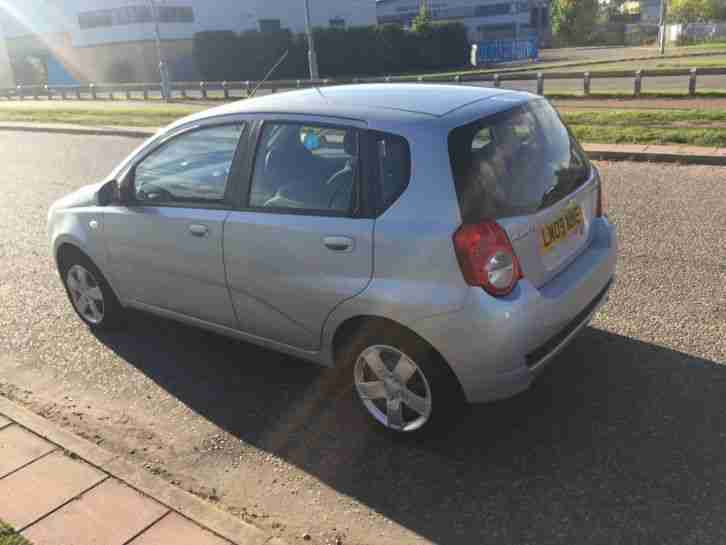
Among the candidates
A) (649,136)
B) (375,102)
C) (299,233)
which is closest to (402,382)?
(299,233)

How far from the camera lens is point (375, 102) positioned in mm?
3402

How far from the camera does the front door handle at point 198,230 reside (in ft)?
12.3

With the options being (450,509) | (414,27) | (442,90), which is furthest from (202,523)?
(414,27)

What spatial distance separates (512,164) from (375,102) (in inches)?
31.1

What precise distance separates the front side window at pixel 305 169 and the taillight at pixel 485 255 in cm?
61

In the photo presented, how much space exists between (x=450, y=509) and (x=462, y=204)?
1360 mm

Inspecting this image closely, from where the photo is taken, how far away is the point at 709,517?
2689mm

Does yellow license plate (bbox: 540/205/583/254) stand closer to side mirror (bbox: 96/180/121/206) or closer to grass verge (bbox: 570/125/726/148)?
side mirror (bbox: 96/180/121/206)

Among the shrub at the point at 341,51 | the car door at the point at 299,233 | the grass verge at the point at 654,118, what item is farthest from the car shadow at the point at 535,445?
the shrub at the point at 341,51

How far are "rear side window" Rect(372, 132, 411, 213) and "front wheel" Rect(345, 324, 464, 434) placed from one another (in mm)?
624

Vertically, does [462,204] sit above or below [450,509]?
above

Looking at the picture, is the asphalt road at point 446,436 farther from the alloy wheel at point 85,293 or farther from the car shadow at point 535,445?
the alloy wheel at point 85,293

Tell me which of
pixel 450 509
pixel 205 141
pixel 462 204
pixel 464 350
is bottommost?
pixel 450 509

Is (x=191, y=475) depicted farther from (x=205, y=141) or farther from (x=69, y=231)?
(x=69, y=231)
